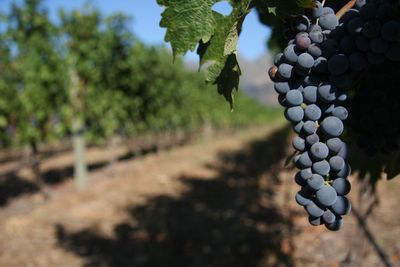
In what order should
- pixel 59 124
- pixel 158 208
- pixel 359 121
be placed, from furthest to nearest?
pixel 59 124, pixel 158 208, pixel 359 121

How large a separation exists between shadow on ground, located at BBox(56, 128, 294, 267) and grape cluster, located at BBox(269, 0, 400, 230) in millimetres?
4918

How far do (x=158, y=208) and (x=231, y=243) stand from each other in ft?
10.3

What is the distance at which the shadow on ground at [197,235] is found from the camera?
6.25 metres

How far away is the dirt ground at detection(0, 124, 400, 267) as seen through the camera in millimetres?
6086

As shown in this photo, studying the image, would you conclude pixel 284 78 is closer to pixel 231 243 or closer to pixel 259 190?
pixel 231 243

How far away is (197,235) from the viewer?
737 centimetres

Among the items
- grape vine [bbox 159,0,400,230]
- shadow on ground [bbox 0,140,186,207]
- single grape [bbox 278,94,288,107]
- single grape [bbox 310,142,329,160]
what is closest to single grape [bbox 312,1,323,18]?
grape vine [bbox 159,0,400,230]

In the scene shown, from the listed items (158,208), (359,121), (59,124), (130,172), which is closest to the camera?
(359,121)

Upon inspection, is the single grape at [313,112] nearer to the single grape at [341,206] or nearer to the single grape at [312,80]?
the single grape at [312,80]

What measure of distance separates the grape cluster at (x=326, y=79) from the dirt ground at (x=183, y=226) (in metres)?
2.71

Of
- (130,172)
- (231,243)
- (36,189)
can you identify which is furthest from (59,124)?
(231,243)

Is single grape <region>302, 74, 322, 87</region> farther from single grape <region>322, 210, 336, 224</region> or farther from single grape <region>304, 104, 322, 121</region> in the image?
single grape <region>322, 210, 336, 224</region>

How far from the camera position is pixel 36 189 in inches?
510

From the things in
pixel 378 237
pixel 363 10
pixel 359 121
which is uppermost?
pixel 363 10
